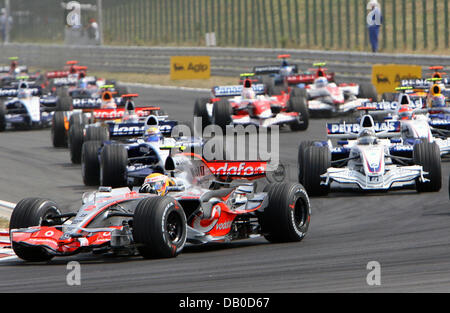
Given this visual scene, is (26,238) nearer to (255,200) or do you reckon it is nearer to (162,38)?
(255,200)

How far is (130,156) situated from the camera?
1945 centimetres

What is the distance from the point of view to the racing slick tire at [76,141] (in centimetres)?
2212

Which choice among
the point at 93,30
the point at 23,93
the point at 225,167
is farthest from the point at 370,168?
the point at 93,30

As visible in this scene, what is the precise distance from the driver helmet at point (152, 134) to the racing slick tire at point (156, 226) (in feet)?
23.7

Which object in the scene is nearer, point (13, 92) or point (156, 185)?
point (156, 185)

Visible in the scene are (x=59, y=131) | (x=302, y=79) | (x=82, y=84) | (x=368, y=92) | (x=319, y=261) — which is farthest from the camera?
(x=82, y=84)

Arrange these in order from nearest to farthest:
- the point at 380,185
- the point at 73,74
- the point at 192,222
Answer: the point at 192,222 → the point at 380,185 → the point at 73,74

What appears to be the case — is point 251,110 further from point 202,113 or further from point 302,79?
point 302,79

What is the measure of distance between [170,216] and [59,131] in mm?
14094

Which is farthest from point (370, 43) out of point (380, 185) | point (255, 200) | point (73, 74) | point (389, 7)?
point (255, 200)

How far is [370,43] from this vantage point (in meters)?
39.5

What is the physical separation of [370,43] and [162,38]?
45.2 ft

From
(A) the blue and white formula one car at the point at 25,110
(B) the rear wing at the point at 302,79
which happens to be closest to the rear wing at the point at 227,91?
(B) the rear wing at the point at 302,79
